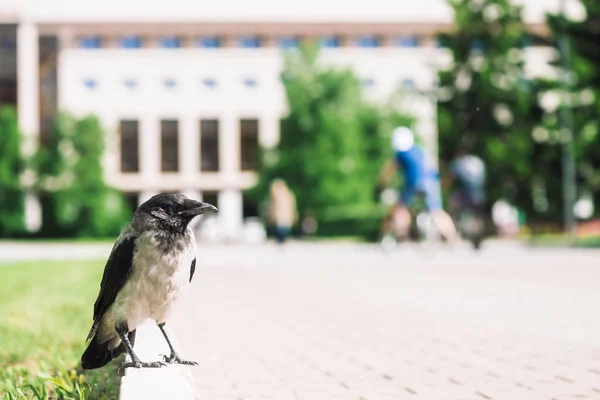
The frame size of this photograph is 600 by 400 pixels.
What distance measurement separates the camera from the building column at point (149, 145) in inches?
2876

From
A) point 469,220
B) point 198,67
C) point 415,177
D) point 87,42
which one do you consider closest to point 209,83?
point 198,67

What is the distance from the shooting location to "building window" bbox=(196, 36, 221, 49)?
72.4 m

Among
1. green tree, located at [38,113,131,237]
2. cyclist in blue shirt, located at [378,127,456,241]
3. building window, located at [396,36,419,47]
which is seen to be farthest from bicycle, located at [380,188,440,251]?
building window, located at [396,36,419,47]

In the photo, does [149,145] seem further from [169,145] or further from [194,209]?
[194,209]

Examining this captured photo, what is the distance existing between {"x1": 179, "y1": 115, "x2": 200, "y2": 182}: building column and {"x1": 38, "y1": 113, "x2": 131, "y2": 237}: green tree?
12851mm

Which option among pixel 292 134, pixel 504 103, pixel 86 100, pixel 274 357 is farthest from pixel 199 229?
pixel 274 357

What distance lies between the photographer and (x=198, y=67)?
2852 inches

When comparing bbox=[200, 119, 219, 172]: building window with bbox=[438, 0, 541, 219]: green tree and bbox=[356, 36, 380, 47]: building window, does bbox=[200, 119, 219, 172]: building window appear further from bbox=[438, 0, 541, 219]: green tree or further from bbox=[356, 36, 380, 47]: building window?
bbox=[438, 0, 541, 219]: green tree

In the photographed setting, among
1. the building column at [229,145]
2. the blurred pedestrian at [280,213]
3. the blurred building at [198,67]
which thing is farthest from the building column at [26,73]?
the blurred pedestrian at [280,213]

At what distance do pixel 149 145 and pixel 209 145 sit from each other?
437cm

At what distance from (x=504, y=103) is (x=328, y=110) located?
8.43m

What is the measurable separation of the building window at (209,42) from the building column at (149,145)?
6271 millimetres

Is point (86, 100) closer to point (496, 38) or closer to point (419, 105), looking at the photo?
point (419, 105)

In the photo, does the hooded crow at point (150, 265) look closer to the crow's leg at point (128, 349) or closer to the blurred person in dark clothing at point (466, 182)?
the crow's leg at point (128, 349)
